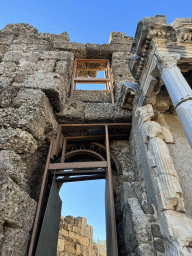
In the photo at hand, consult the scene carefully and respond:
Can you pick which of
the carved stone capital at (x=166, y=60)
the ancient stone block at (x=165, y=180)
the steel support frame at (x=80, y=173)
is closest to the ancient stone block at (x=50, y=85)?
the steel support frame at (x=80, y=173)

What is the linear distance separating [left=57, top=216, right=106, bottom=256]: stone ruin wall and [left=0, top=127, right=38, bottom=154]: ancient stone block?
4835 millimetres

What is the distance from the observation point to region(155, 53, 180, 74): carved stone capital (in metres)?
2.51

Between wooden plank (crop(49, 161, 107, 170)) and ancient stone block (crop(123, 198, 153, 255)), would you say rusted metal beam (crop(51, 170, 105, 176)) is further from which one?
ancient stone block (crop(123, 198, 153, 255))

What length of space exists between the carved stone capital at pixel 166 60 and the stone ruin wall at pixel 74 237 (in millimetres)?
6349

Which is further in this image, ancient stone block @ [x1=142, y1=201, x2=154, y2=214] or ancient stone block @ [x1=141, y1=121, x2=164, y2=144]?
ancient stone block @ [x1=141, y1=121, x2=164, y2=144]

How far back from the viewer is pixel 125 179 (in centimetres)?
363

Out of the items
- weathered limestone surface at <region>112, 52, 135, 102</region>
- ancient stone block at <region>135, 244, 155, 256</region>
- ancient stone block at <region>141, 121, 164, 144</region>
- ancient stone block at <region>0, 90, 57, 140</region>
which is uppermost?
weathered limestone surface at <region>112, 52, 135, 102</region>

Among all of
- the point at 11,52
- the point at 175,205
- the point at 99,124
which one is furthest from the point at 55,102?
the point at 175,205

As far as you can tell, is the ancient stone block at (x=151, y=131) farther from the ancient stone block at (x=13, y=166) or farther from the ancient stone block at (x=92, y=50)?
the ancient stone block at (x=92, y=50)

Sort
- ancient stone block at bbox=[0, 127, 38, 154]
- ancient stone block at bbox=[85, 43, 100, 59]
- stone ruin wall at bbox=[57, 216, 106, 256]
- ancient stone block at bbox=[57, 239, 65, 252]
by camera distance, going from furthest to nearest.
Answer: stone ruin wall at bbox=[57, 216, 106, 256], ancient stone block at bbox=[57, 239, 65, 252], ancient stone block at bbox=[85, 43, 100, 59], ancient stone block at bbox=[0, 127, 38, 154]

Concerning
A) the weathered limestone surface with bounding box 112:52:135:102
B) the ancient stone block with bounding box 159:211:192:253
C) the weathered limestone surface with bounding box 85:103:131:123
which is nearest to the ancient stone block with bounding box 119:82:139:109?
the weathered limestone surface with bounding box 85:103:131:123

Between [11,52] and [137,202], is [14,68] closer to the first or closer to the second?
[11,52]

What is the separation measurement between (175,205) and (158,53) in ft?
7.24

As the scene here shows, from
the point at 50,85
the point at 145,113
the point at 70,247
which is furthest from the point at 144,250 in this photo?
the point at 70,247
